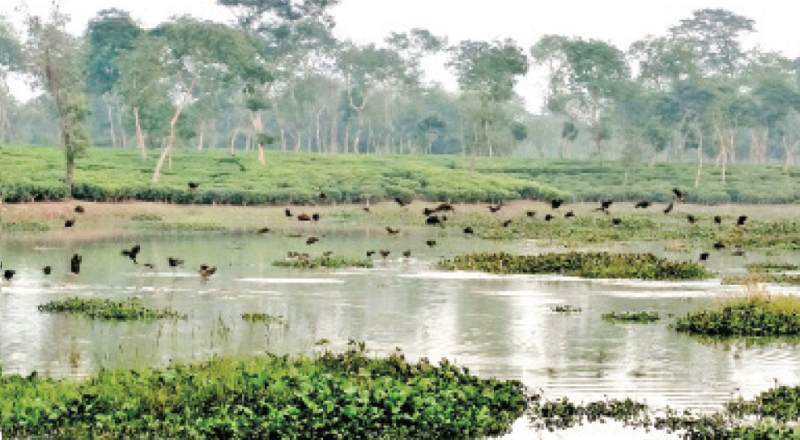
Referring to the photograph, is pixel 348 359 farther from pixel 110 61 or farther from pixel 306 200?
pixel 110 61

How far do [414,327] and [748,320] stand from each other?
7561 millimetres

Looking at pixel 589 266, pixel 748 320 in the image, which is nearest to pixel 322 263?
pixel 589 266

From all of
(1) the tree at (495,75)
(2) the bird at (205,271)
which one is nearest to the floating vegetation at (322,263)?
(2) the bird at (205,271)

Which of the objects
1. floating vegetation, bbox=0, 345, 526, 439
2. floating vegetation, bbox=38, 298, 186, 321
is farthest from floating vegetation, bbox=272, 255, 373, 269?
floating vegetation, bbox=0, 345, 526, 439

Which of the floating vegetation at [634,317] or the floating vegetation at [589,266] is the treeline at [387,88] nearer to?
the floating vegetation at [589,266]

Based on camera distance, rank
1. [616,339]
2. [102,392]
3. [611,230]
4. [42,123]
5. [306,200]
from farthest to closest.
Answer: [42,123], [306,200], [611,230], [616,339], [102,392]

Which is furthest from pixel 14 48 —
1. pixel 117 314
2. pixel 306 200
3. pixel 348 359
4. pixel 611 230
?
pixel 348 359

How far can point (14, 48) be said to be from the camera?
117 metres

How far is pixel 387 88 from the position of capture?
457ft

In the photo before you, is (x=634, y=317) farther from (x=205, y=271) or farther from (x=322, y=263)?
(x=322, y=263)

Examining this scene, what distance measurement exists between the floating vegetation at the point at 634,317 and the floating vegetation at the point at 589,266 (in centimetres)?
950

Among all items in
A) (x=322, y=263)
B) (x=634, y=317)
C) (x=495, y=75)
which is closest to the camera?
(x=634, y=317)

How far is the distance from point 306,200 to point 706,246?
112ft

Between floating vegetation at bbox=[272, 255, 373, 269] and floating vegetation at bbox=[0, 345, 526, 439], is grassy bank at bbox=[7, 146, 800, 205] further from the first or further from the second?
floating vegetation at bbox=[0, 345, 526, 439]
